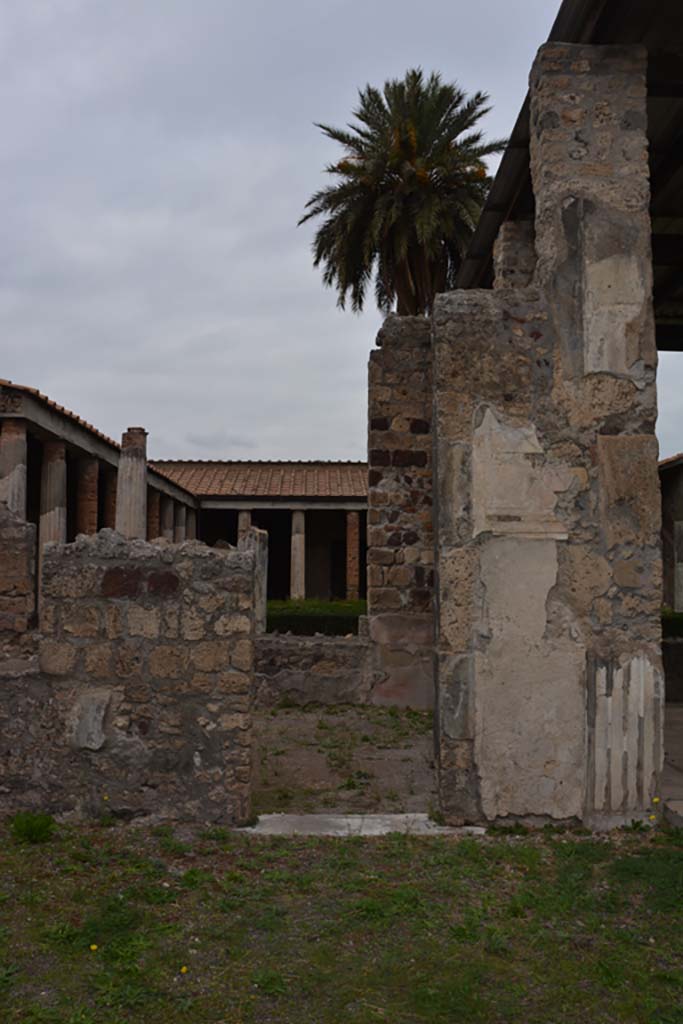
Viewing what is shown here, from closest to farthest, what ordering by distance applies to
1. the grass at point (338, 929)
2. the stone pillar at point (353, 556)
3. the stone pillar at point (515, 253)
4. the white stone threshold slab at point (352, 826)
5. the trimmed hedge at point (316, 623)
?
1. the grass at point (338, 929)
2. the white stone threshold slab at point (352, 826)
3. the stone pillar at point (515, 253)
4. the trimmed hedge at point (316, 623)
5. the stone pillar at point (353, 556)

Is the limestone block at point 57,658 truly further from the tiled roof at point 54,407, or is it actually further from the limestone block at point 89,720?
the tiled roof at point 54,407

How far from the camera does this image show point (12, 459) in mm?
12664

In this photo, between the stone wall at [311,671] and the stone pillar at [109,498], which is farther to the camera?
the stone pillar at [109,498]

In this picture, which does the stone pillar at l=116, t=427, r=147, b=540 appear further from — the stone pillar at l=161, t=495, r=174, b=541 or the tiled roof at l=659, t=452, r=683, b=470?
the tiled roof at l=659, t=452, r=683, b=470

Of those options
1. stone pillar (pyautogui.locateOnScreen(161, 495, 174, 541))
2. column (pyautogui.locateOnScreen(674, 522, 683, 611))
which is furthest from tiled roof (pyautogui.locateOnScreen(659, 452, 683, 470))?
stone pillar (pyautogui.locateOnScreen(161, 495, 174, 541))

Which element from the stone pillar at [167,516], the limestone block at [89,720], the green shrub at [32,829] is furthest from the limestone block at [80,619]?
the stone pillar at [167,516]

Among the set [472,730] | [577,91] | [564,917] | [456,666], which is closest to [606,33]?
[577,91]

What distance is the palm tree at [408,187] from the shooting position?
18.4 meters

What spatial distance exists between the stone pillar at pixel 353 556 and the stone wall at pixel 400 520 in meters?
15.0

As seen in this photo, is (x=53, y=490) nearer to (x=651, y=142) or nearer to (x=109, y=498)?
(x=109, y=498)

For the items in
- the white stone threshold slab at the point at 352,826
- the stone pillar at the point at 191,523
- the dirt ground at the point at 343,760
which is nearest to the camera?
the white stone threshold slab at the point at 352,826

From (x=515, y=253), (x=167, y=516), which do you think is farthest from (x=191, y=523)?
(x=515, y=253)

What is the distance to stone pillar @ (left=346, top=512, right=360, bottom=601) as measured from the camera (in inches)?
917

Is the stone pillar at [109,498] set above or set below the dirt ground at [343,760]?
above
